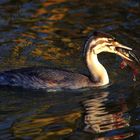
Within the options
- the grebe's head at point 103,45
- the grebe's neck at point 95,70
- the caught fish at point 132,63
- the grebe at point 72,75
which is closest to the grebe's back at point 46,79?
the grebe at point 72,75

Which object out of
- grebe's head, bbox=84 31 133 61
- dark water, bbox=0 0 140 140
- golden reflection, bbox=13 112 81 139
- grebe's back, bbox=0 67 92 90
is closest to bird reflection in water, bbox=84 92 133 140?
dark water, bbox=0 0 140 140

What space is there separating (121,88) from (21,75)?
213cm

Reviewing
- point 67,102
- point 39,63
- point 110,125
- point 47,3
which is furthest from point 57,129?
point 47,3

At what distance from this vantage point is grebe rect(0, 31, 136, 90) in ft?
51.5

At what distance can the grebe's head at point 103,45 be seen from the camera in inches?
617

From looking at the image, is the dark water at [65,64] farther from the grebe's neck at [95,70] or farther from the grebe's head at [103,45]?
the grebe's head at [103,45]

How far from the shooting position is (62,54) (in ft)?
58.8

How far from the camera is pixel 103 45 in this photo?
15797mm

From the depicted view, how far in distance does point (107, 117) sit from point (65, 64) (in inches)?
162

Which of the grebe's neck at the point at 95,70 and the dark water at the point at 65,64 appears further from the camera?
the grebe's neck at the point at 95,70

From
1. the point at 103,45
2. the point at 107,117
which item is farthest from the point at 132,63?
the point at 107,117

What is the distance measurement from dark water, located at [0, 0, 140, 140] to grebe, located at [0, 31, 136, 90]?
243mm

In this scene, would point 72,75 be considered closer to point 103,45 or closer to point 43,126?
point 103,45

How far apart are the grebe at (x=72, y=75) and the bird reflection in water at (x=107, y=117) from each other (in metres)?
0.75
